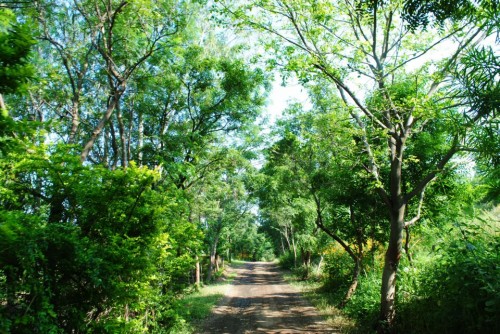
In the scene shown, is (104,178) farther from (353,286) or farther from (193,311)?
(353,286)

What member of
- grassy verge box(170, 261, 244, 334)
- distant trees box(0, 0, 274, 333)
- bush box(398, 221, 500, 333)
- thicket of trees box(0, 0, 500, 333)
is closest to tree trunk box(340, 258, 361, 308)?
thicket of trees box(0, 0, 500, 333)

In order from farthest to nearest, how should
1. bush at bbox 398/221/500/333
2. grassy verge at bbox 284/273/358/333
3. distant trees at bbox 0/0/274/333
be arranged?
grassy verge at bbox 284/273/358/333 < bush at bbox 398/221/500/333 < distant trees at bbox 0/0/274/333

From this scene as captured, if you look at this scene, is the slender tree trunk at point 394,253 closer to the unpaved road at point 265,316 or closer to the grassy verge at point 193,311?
the unpaved road at point 265,316

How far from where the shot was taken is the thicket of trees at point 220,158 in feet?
11.2

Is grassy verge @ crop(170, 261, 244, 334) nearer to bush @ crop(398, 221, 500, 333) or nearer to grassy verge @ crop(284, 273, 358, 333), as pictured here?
grassy verge @ crop(284, 273, 358, 333)

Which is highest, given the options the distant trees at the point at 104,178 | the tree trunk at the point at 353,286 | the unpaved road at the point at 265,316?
the distant trees at the point at 104,178

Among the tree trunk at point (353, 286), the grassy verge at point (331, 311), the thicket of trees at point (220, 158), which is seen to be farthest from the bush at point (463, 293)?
the tree trunk at point (353, 286)

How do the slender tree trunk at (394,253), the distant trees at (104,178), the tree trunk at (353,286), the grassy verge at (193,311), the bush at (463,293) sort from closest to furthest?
the distant trees at (104,178), the bush at (463,293), the slender tree trunk at (394,253), the grassy verge at (193,311), the tree trunk at (353,286)

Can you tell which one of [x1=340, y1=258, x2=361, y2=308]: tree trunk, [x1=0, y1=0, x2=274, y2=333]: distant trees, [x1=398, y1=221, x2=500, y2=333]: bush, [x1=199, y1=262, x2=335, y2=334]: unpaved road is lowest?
[x1=199, y1=262, x2=335, y2=334]: unpaved road

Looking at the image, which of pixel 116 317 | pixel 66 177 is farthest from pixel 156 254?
pixel 66 177

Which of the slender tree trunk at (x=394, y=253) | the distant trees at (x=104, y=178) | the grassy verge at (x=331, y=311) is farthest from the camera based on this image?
the grassy verge at (x=331, y=311)

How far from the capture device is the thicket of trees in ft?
11.2

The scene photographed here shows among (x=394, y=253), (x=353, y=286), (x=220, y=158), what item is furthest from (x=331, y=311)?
(x=220, y=158)

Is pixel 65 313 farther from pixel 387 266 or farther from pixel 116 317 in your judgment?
pixel 387 266
